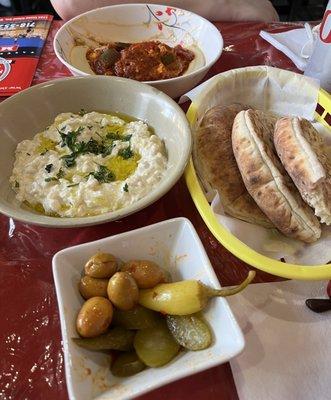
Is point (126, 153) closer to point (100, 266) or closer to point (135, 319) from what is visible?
point (100, 266)

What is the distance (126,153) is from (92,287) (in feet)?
1.63

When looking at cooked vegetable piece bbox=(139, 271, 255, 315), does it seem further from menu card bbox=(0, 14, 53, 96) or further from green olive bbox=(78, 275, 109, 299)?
menu card bbox=(0, 14, 53, 96)

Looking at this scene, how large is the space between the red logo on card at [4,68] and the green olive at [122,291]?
1.17 metres

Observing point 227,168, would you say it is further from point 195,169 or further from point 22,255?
point 22,255

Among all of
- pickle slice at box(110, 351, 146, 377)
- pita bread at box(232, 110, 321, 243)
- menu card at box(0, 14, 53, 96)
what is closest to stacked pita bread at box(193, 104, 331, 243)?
pita bread at box(232, 110, 321, 243)

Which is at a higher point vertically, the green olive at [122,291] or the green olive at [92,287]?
the green olive at [122,291]

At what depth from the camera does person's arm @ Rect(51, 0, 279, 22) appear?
1.95 meters

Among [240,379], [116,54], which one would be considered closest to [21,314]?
[240,379]

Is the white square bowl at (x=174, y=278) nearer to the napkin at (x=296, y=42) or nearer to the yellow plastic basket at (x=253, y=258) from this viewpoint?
the yellow plastic basket at (x=253, y=258)

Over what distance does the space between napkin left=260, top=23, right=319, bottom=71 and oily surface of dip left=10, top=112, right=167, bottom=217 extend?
86cm

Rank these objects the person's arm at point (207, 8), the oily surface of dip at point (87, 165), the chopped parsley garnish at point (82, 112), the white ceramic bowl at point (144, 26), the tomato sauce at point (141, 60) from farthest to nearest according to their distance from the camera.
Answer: the person's arm at point (207, 8) < the white ceramic bowl at point (144, 26) < the tomato sauce at point (141, 60) < the chopped parsley garnish at point (82, 112) < the oily surface of dip at point (87, 165)

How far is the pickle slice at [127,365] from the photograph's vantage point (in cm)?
79

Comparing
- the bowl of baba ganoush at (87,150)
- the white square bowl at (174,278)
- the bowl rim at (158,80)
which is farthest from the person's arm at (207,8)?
the white square bowl at (174,278)

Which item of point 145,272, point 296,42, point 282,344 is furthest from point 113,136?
point 296,42
